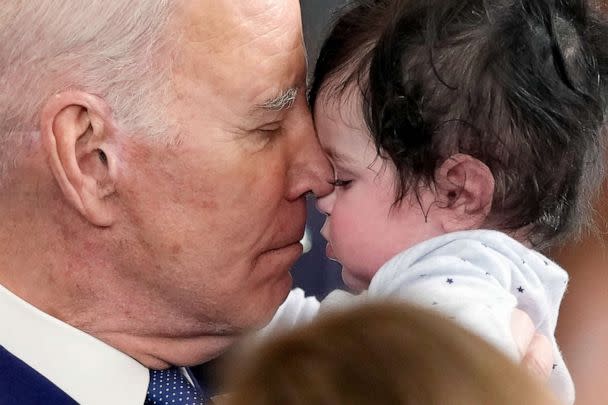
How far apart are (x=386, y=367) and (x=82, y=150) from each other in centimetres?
78

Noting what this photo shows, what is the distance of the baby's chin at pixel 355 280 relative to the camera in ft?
6.25

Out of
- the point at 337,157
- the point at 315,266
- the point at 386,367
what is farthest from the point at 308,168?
the point at 386,367

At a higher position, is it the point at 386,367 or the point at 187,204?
the point at 386,367

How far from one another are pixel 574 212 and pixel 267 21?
0.62 metres

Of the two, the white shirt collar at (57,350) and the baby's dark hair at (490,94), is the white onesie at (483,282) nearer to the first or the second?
the baby's dark hair at (490,94)

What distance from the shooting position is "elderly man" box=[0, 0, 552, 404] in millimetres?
1583

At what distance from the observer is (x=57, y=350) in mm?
1688

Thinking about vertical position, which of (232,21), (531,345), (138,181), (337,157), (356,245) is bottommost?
(531,345)

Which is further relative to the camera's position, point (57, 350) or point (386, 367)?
point (57, 350)

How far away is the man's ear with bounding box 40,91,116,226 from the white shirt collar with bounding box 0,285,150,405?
17 centimetres

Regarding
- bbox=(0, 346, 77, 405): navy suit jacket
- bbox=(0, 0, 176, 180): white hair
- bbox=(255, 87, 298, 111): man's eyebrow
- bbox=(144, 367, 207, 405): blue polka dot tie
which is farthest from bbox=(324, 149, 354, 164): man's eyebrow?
bbox=(0, 346, 77, 405): navy suit jacket

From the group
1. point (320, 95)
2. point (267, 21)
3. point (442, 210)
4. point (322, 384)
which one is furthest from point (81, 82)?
point (322, 384)

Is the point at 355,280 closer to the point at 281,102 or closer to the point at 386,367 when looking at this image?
the point at 281,102

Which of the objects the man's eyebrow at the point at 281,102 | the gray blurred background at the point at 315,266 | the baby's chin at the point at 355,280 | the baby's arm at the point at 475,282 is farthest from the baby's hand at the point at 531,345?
the gray blurred background at the point at 315,266
